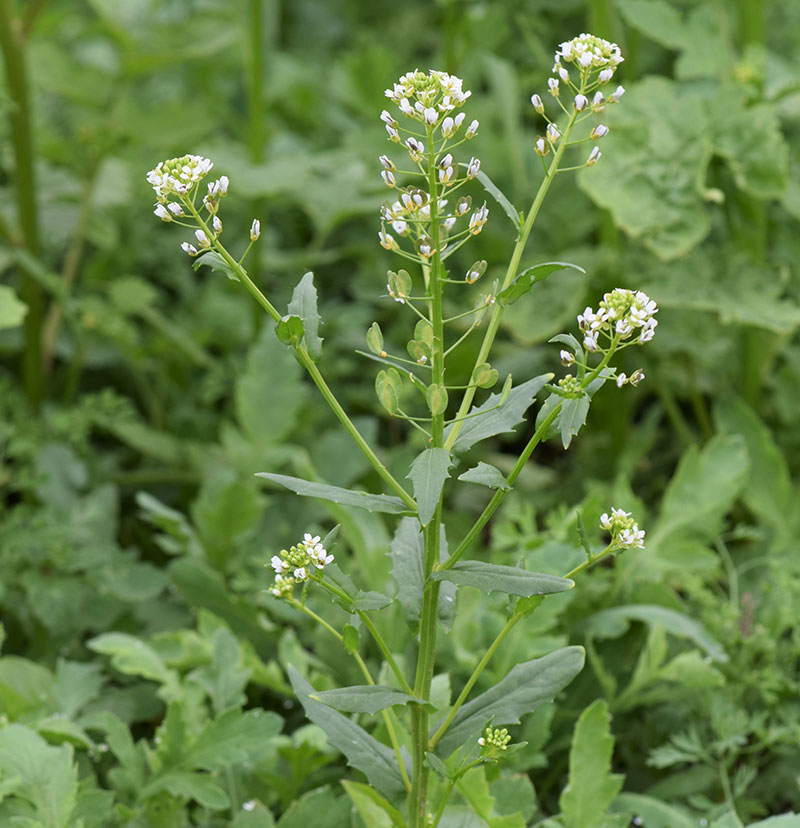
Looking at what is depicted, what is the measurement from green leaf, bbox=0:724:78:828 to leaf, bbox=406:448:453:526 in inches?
22.2

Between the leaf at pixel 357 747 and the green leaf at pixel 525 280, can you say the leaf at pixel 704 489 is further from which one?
the green leaf at pixel 525 280

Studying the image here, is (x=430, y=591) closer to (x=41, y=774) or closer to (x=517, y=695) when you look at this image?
(x=517, y=695)

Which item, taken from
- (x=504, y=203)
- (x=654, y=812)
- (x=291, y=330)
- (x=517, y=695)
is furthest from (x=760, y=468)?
(x=291, y=330)

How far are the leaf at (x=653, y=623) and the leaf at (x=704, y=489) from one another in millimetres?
164

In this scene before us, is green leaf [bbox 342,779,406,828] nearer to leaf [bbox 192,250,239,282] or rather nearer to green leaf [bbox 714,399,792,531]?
leaf [bbox 192,250,239,282]

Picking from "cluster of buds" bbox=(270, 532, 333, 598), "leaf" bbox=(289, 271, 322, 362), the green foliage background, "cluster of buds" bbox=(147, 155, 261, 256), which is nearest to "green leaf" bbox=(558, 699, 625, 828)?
the green foliage background

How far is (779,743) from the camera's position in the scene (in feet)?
4.74

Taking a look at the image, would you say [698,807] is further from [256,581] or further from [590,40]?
[590,40]

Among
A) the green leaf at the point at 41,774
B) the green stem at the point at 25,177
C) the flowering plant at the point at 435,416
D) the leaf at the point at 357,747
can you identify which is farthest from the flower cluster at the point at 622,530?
the green stem at the point at 25,177

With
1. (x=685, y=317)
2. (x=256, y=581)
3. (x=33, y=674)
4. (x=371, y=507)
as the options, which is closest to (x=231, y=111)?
(x=685, y=317)

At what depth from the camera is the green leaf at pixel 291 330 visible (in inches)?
34.1

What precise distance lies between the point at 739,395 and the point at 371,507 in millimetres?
1341

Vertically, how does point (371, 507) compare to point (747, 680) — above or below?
above

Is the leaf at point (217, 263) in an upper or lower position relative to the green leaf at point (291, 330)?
upper
